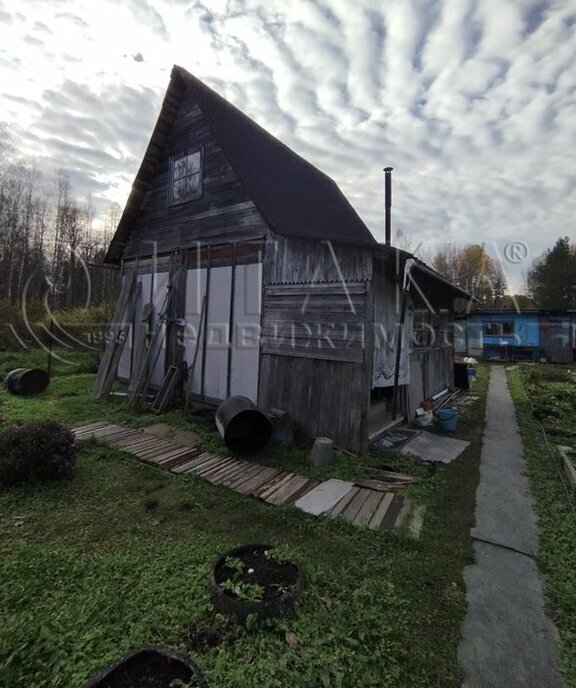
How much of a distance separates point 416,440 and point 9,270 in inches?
1168

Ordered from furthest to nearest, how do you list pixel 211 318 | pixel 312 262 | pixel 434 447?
pixel 211 318 → pixel 434 447 → pixel 312 262

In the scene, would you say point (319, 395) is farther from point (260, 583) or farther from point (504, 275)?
point (504, 275)

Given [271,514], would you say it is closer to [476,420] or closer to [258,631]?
[258,631]

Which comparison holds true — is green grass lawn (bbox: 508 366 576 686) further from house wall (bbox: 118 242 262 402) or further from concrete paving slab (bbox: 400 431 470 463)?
house wall (bbox: 118 242 262 402)

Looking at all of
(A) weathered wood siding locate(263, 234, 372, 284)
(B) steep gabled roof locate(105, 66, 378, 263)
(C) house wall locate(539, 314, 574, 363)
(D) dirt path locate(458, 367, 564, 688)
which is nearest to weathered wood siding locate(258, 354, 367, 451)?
(A) weathered wood siding locate(263, 234, 372, 284)

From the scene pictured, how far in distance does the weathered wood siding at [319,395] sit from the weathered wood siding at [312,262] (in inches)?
56.8

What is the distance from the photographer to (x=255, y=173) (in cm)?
840

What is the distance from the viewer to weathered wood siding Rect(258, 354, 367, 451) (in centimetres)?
588

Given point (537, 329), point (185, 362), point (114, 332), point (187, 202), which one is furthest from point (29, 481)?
point (537, 329)

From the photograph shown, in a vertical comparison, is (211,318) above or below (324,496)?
above

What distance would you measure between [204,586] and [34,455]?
3.13 meters

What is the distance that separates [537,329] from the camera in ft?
74.8

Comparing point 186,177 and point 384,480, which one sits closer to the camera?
point 384,480

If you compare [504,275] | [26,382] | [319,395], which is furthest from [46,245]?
[504,275]
